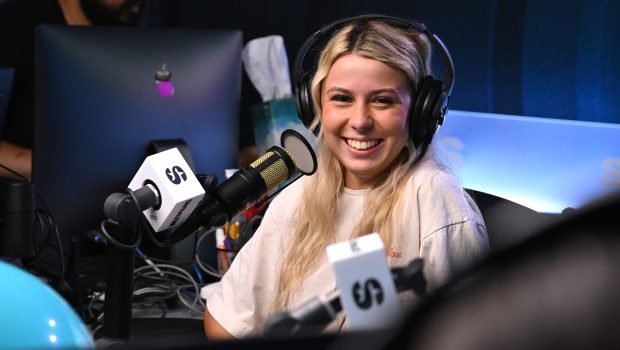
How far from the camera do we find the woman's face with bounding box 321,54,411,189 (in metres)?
1.48

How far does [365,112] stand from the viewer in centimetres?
149

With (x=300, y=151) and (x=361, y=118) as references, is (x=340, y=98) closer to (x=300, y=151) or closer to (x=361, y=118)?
(x=361, y=118)

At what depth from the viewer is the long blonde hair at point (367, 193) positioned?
147 cm

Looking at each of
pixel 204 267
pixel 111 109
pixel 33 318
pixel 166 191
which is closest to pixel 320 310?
pixel 33 318

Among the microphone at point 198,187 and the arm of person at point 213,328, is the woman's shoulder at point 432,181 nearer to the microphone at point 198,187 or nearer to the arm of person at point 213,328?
the microphone at point 198,187

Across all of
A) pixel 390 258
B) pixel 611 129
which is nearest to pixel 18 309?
pixel 390 258

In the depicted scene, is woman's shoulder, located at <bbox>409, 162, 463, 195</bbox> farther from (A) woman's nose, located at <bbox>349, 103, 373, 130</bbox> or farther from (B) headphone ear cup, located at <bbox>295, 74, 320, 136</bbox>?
(B) headphone ear cup, located at <bbox>295, 74, 320, 136</bbox>

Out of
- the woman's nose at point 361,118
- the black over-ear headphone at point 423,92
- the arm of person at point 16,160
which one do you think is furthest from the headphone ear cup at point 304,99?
the arm of person at point 16,160

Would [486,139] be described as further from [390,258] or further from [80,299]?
[80,299]

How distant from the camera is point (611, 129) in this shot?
211cm

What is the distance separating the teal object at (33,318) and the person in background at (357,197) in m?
0.88

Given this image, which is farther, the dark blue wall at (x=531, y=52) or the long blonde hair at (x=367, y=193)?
the dark blue wall at (x=531, y=52)

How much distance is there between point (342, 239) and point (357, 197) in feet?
0.29

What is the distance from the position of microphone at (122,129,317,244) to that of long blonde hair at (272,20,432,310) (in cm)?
30
